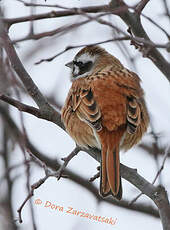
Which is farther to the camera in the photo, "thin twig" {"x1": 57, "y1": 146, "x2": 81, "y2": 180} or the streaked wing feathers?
the streaked wing feathers

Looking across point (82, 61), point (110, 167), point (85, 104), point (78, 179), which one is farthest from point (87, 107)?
point (78, 179)

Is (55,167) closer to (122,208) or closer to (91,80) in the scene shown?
(122,208)

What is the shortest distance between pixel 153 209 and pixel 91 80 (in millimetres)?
1802

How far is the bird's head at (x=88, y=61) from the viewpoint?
627cm

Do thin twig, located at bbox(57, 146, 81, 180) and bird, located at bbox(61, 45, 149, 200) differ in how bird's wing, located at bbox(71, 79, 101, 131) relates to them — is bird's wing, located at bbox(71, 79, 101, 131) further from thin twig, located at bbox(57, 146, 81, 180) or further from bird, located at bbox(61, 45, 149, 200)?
thin twig, located at bbox(57, 146, 81, 180)

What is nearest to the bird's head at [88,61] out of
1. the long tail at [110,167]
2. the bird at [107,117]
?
the bird at [107,117]

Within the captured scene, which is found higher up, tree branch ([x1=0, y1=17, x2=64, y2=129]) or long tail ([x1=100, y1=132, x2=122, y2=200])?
tree branch ([x1=0, y1=17, x2=64, y2=129])

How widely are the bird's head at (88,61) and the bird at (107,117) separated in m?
0.38

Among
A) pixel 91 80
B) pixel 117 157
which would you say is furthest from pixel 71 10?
pixel 91 80

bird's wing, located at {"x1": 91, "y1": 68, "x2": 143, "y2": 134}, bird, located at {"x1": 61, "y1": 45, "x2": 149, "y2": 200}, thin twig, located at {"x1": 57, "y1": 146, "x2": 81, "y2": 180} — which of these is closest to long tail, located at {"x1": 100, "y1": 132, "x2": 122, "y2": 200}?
→ bird, located at {"x1": 61, "y1": 45, "x2": 149, "y2": 200}

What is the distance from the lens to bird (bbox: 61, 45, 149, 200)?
185 inches

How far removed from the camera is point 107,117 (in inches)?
193

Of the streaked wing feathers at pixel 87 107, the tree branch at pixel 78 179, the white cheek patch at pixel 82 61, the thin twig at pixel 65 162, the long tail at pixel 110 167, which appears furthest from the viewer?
the white cheek patch at pixel 82 61

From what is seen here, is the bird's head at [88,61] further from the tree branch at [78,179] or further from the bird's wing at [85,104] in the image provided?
the tree branch at [78,179]
